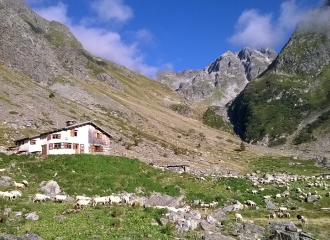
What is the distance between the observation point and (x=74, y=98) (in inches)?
4897

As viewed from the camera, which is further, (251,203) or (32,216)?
(251,203)

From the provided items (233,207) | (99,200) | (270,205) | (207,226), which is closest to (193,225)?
(207,226)

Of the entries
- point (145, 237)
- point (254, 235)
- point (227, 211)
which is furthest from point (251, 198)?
point (145, 237)

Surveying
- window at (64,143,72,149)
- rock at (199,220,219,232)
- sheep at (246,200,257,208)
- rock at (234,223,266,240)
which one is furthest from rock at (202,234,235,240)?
window at (64,143,72,149)

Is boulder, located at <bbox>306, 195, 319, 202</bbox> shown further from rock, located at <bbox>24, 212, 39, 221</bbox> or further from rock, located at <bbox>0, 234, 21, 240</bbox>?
rock, located at <bbox>0, 234, 21, 240</bbox>

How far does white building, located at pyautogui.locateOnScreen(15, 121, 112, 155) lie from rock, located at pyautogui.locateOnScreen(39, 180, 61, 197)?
17.0 metres

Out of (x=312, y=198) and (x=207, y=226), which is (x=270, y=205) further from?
(x=207, y=226)

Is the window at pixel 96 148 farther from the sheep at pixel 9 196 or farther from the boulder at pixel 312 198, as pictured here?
the boulder at pixel 312 198

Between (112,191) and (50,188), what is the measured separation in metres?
7.28

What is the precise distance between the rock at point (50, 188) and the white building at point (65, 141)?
17.0m

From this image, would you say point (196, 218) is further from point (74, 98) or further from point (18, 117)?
point (74, 98)

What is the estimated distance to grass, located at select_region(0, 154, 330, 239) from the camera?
23.7 m

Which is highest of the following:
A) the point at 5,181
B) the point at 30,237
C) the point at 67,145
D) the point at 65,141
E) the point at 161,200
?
the point at 65,141

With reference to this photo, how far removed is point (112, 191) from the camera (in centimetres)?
3909
